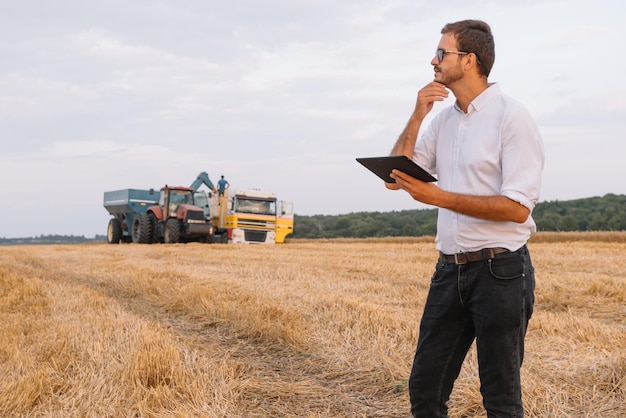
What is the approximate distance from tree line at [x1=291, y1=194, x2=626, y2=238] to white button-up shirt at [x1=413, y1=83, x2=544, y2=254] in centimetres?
4455

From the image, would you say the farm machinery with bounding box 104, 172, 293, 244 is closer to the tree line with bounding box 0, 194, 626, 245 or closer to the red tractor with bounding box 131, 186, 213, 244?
the red tractor with bounding box 131, 186, 213, 244

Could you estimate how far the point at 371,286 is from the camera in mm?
9883

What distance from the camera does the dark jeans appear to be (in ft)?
8.55

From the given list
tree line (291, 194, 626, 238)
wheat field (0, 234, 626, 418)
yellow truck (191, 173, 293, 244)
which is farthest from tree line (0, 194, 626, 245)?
wheat field (0, 234, 626, 418)

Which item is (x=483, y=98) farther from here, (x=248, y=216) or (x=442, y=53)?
(x=248, y=216)

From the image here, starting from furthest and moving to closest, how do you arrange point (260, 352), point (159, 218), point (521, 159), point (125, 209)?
1. point (125, 209)
2. point (159, 218)
3. point (260, 352)
4. point (521, 159)

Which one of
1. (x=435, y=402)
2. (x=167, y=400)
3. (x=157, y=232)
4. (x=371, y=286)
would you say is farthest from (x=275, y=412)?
(x=157, y=232)

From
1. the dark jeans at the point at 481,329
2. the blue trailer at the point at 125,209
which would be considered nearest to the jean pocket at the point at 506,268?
the dark jeans at the point at 481,329

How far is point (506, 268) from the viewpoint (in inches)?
102

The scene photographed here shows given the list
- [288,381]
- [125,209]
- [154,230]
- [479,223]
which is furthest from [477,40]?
[125,209]

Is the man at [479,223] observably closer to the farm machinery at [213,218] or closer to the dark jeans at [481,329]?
the dark jeans at [481,329]

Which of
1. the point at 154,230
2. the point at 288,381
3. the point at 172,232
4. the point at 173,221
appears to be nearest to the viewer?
the point at 288,381

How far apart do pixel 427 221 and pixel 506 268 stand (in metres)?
55.7

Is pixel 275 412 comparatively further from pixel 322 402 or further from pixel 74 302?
pixel 74 302
